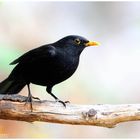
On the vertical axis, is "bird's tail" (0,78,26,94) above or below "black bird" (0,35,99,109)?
below

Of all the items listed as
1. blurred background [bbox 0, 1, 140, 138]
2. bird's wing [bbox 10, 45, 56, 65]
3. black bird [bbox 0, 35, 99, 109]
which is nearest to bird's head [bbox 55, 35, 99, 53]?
black bird [bbox 0, 35, 99, 109]

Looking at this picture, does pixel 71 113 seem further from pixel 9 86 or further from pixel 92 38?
pixel 92 38

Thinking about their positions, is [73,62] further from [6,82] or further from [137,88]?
[137,88]

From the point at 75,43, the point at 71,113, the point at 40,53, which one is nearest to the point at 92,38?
the point at 75,43

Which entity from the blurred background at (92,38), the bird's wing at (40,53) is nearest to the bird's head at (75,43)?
the bird's wing at (40,53)

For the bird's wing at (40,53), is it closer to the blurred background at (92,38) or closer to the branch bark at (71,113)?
the branch bark at (71,113)

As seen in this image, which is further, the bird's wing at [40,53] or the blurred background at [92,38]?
the blurred background at [92,38]

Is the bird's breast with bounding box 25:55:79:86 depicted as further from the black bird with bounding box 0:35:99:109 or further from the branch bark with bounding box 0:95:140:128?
the branch bark with bounding box 0:95:140:128
